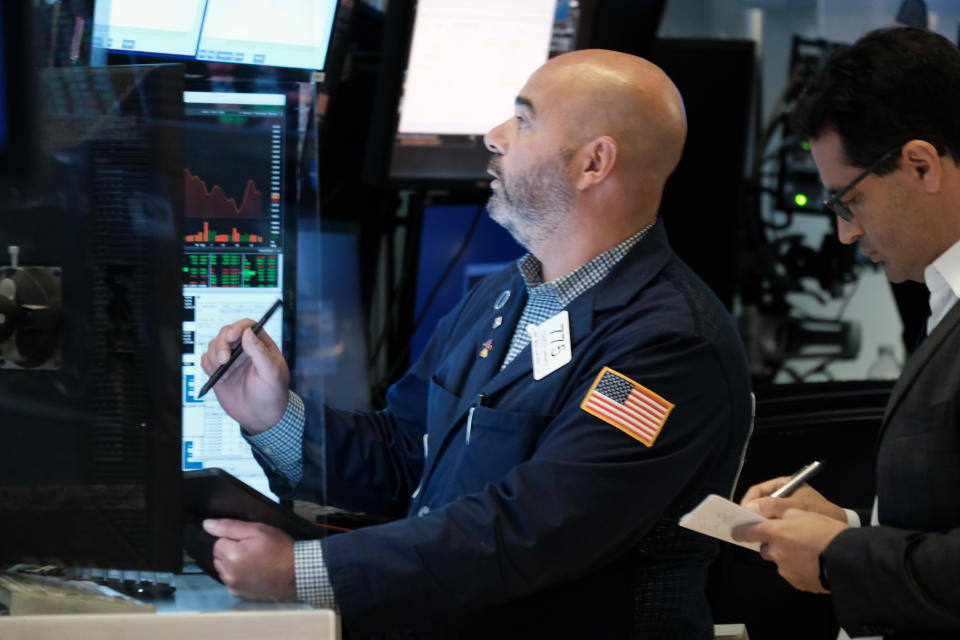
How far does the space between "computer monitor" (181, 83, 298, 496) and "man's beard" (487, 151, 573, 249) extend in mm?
511

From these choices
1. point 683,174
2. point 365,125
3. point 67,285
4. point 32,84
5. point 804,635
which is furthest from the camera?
point 683,174

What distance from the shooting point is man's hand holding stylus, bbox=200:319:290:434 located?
127 cm

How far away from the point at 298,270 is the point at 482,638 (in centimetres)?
59

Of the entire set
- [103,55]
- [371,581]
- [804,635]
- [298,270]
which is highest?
[103,55]

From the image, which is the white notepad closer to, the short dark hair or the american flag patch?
the american flag patch

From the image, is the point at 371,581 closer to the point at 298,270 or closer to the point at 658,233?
the point at 298,270

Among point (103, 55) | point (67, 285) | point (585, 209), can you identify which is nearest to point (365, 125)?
point (103, 55)

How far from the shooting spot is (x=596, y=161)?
1.64 m

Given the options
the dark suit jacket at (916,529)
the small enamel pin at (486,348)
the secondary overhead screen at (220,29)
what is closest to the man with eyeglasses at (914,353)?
the dark suit jacket at (916,529)

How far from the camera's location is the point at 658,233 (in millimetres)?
1670

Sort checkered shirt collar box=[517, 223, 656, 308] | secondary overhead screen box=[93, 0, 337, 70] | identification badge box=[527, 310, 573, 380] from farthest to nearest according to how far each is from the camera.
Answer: secondary overhead screen box=[93, 0, 337, 70]
checkered shirt collar box=[517, 223, 656, 308]
identification badge box=[527, 310, 573, 380]

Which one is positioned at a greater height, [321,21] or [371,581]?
[321,21]

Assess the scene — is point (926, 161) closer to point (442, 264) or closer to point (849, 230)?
point (849, 230)

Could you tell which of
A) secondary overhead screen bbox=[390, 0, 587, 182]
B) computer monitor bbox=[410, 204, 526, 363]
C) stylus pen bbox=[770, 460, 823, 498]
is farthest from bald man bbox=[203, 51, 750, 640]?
computer monitor bbox=[410, 204, 526, 363]
